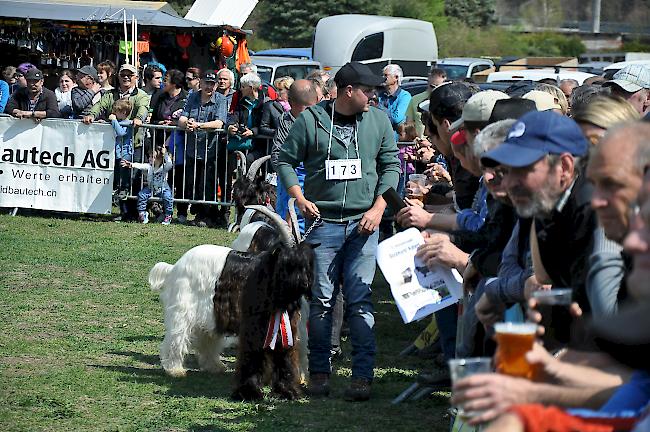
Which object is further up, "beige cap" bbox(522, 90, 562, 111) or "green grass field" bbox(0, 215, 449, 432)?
"beige cap" bbox(522, 90, 562, 111)

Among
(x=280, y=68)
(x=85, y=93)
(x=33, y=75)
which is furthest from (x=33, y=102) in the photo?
(x=280, y=68)

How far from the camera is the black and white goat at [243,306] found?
7.27m

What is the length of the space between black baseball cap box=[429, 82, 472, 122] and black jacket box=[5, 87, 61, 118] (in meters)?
10.6

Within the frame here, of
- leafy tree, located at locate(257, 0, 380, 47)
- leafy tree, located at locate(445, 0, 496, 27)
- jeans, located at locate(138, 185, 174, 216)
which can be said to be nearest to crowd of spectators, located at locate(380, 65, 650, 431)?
jeans, located at locate(138, 185, 174, 216)

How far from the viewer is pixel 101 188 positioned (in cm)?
1575

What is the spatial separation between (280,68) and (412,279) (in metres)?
18.5

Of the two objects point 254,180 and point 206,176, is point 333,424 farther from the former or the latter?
point 206,176

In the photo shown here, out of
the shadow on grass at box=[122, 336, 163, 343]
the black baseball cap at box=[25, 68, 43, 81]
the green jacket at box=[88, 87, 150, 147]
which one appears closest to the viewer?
the shadow on grass at box=[122, 336, 163, 343]

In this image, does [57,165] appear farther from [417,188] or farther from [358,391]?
[417,188]

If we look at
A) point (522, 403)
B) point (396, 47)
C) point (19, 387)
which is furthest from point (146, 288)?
point (396, 47)

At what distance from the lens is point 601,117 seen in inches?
186

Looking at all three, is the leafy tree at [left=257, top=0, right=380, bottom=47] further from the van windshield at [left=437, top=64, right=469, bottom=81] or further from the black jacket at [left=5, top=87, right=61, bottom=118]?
the black jacket at [left=5, top=87, right=61, bottom=118]

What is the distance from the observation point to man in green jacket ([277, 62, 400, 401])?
7.48m

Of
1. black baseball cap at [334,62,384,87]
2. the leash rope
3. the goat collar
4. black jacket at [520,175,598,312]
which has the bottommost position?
the goat collar
